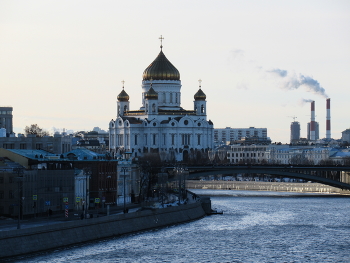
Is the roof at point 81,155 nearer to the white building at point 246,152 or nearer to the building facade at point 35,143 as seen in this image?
the building facade at point 35,143

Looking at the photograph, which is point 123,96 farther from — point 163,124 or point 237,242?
point 237,242

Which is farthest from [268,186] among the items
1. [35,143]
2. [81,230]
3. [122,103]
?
[81,230]

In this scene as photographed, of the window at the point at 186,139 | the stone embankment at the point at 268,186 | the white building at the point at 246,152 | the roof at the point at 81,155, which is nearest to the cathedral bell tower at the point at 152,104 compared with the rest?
the window at the point at 186,139

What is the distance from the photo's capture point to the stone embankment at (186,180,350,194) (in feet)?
317

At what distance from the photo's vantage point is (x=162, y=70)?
133m

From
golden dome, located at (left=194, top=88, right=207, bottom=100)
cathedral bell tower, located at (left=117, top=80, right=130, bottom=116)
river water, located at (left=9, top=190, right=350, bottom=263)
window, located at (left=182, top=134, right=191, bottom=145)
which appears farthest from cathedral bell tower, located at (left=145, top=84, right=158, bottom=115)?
river water, located at (left=9, top=190, right=350, bottom=263)

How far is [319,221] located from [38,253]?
22.1 m

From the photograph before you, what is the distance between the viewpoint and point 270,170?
291 feet

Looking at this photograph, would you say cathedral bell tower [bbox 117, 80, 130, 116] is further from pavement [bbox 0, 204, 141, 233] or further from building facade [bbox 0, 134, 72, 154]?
pavement [bbox 0, 204, 141, 233]

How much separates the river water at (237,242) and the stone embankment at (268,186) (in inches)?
1198

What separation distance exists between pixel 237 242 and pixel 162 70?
85517 mm

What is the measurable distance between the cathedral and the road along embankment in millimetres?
73100

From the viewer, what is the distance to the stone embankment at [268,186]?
96.5 metres

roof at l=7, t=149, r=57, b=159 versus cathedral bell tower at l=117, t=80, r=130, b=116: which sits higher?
cathedral bell tower at l=117, t=80, r=130, b=116
